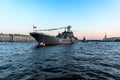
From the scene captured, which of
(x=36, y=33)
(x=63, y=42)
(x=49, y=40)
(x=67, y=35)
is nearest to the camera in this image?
(x=36, y=33)

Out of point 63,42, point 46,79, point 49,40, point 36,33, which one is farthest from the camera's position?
point 63,42

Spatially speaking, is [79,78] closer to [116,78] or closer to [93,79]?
[93,79]

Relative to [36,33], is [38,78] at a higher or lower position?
lower

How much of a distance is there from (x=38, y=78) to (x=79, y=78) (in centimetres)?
295

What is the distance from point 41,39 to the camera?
58.4 m

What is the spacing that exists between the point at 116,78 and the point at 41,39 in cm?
5049

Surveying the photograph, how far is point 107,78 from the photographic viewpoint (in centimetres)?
952

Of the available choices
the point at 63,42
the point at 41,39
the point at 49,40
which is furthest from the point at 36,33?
the point at 63,42

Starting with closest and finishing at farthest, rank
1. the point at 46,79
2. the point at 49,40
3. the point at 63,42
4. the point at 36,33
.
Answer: the point at 46,79, the point at 36,33, the point at 49,40, the point at 63,42

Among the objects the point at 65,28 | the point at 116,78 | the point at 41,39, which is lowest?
the point at 116,78

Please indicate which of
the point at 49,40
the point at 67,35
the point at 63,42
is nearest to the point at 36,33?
the point at 49,40

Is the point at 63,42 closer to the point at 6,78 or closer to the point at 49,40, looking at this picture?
the point at 49,40

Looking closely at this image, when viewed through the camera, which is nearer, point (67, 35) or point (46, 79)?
point (46, 79)

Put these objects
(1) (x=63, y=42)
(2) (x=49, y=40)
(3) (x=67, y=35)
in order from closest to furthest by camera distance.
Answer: (2) (x=49, y=40), (1) (x=63, y=42), (3) (x=67, y=35)
